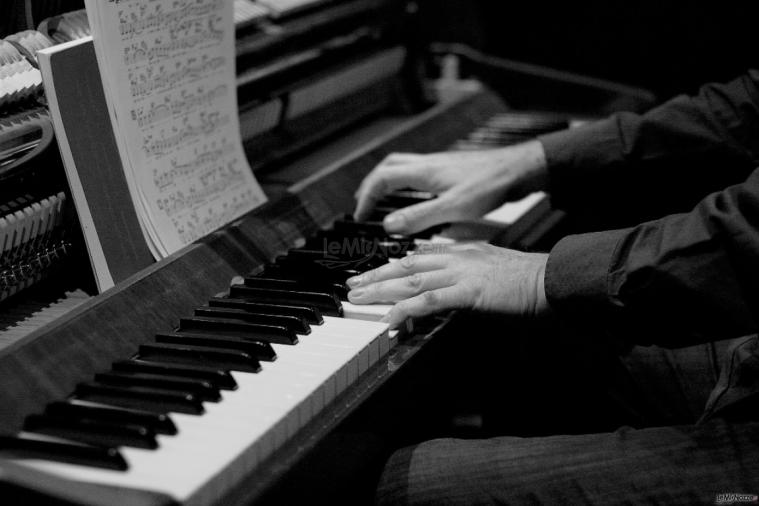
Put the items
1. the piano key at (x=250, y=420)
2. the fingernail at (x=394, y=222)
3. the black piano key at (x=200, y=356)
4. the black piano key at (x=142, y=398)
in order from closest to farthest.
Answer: the piano key at (x=250, y=420)
the black piano key at (x=142, y=398)
the black piano key at (x=200, y=356)
the fingernail at (x=394, y=222)

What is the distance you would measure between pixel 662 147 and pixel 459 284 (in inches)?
35.6

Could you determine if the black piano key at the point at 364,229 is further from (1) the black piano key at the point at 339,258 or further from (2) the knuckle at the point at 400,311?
(2) the knuckle at the point at 400,311

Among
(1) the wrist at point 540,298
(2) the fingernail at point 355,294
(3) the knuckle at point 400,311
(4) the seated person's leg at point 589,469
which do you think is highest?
→ (2) the fingernail at point 355,294

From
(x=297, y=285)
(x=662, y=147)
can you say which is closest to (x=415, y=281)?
(x=297, y=285)

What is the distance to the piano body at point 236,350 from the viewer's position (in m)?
0.97

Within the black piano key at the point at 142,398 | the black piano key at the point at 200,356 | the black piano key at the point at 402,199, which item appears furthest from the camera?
the black piano key at the point at 402,199

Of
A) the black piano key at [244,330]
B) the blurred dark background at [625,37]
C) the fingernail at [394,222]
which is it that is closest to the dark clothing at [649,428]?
the black piano key at [244,330]

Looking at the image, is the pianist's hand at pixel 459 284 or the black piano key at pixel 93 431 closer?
the black piano key at pixel 93 431

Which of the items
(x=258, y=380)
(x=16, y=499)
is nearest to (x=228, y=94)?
(x=258, y=380)

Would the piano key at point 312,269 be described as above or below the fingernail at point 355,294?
above

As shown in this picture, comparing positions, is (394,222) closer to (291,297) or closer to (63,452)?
(291,297)

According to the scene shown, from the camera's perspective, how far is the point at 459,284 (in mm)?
1407

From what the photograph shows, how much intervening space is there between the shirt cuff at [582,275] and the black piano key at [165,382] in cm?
57

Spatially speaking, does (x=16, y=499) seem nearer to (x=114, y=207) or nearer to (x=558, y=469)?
(x=114, y=207)
